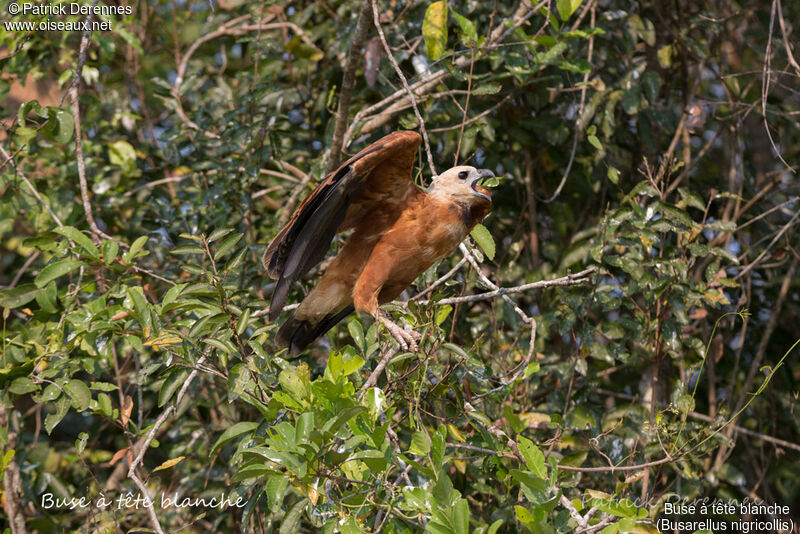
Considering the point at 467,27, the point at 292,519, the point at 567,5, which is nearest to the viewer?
the point at 292,519

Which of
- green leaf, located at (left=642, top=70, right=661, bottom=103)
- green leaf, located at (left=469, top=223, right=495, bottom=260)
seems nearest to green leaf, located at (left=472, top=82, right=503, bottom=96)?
green leaf, located at (left=469, top=223, right=495, bottom=260)

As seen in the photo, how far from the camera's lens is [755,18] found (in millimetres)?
4973

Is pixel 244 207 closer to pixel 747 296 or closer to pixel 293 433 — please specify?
pixel 293 433

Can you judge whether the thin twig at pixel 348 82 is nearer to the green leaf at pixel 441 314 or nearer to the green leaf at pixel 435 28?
the green leaf at pixel 435 28

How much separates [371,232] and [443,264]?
62 cm

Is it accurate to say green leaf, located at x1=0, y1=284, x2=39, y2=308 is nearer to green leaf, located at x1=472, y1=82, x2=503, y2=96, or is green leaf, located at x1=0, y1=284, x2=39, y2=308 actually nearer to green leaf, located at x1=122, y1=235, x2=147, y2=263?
green leaf, located at x1=122, y1=235, x2=147, y2=263

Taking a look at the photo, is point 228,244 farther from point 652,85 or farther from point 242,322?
point 652,85

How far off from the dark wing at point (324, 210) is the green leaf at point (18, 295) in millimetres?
970

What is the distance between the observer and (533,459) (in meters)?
2.43

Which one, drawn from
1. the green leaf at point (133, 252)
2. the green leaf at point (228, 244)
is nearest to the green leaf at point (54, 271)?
the green leaf at point (133, 252)

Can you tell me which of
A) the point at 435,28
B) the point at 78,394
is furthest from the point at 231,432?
the point at 435,28

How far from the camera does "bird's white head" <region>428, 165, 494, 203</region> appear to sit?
11.6ft

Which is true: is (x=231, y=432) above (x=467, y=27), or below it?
below

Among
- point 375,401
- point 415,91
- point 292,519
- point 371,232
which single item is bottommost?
point 292,519
